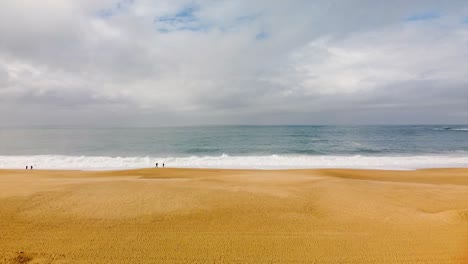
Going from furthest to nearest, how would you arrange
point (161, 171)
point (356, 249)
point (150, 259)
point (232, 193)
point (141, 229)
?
point (161, 171), point (232, 193), point (141, 229), point (356, 249), point (150, 259)

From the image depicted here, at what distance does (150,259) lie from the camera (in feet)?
16.8

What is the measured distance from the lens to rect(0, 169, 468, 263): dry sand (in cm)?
532

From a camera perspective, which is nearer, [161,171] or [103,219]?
[103,219]

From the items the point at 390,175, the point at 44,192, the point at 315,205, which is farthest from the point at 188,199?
the point at 390,175

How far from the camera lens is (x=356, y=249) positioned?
5.59 metres

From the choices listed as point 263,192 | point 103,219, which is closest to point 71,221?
point 103,219

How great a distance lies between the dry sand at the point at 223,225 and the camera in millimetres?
5316

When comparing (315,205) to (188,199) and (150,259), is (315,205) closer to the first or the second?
(188,199)

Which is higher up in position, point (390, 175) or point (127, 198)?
point (127, 198)

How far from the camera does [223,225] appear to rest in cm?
670

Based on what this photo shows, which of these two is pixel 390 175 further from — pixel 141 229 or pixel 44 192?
pixel 44 192

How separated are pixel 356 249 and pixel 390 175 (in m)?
14.3

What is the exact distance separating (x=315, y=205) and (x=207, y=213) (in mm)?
3486

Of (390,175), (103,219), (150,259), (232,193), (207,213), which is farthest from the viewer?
(390,175)
